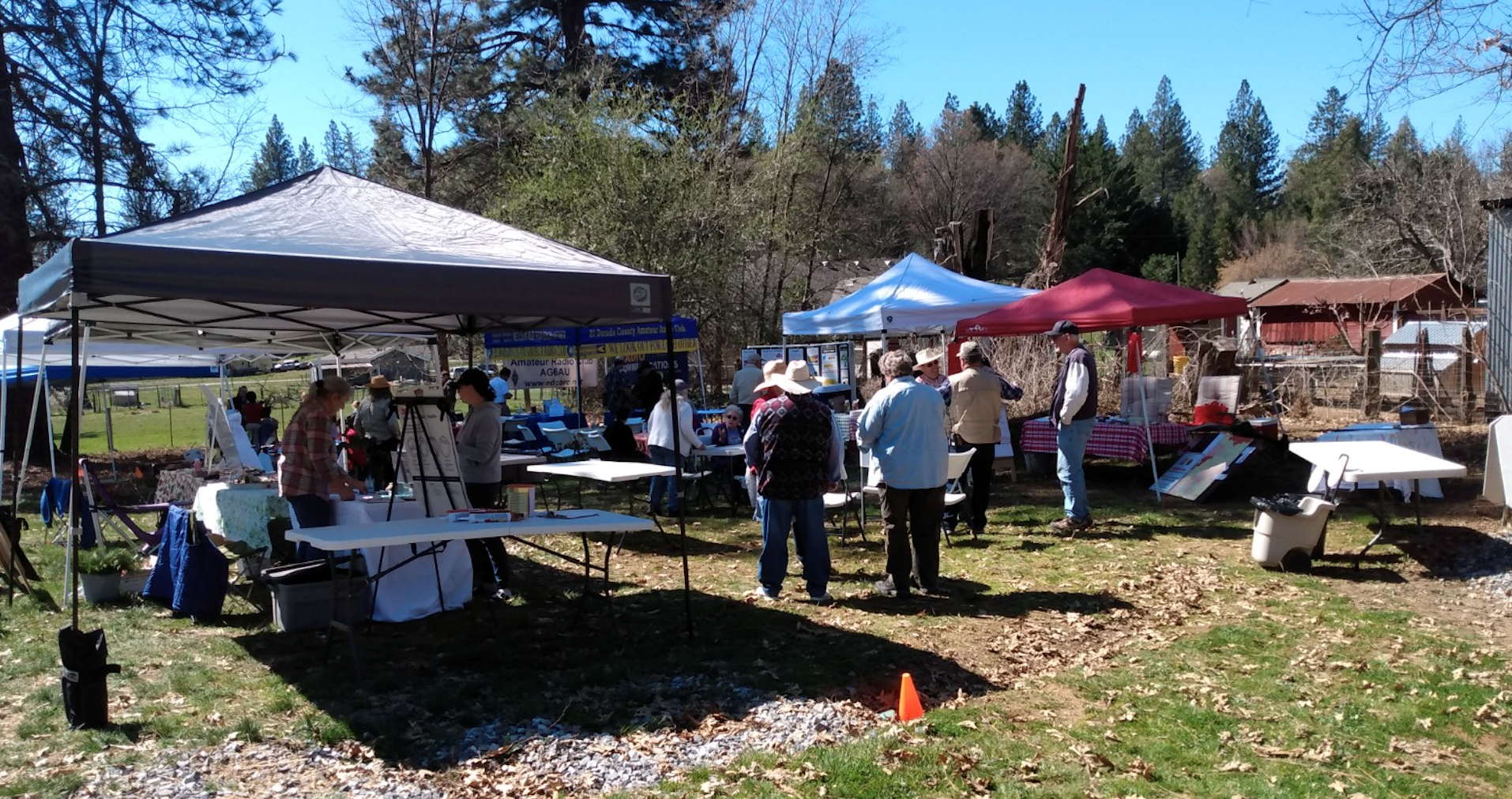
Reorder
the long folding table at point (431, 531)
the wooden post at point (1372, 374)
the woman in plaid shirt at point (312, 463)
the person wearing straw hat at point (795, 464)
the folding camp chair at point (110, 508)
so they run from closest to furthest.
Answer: the long folding table at point (431, 531), the woman in plaid shirt at point (312, 463), the person wearing straw hat at point (795, 464), the folding camp chair at point (110, 508), the wooden post at point (1372, 374)

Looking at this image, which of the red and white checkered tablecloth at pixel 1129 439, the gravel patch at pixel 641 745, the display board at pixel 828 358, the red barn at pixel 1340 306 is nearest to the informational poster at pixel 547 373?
the display board at pixel 828 358

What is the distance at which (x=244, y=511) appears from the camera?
7000mm

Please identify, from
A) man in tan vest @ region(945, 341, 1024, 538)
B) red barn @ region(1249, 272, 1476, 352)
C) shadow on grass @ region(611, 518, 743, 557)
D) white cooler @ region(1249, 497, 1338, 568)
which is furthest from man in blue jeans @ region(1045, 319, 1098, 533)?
red barn @ region(1249, 272, 1476, 352)

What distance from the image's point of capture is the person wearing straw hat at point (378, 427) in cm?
998

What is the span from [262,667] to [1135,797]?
14.2 feet

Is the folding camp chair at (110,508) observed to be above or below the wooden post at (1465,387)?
below

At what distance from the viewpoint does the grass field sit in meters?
4.04

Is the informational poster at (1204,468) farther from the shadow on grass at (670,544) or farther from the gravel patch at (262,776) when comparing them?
the gravel patch at (262,776)

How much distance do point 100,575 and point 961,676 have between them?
228 inches

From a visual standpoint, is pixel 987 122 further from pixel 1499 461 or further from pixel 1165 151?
pixel 1499 461

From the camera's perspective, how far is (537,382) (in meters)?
18.3

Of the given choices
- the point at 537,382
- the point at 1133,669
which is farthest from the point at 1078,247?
the point at 1133,669

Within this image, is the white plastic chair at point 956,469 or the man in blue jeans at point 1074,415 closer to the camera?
the white plastic chair at point 956,469

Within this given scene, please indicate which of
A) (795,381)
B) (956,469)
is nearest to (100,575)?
(795,381)
